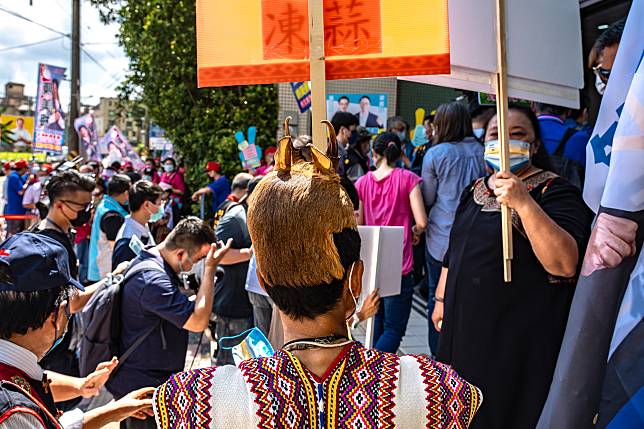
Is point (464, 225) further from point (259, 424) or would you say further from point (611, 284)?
point (259, 424)

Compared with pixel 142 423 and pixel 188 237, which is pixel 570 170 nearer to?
pixel 188 237

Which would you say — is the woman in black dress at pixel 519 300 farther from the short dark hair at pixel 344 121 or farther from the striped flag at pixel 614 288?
the short dark hair at pixel 344 121

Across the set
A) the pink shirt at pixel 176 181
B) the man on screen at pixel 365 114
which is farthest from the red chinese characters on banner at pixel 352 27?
the pink shirt at pixel 176 181

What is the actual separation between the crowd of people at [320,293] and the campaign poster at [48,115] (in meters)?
11.0

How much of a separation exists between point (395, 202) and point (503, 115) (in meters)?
2.45

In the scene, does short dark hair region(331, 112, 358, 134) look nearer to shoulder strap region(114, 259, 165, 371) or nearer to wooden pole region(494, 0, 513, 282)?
shoulder strap region(114, 259, 165, 371)

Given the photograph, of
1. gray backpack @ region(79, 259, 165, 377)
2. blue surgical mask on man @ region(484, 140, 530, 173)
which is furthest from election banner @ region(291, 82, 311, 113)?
blue surgical mask on man @ region(484, 140, 530, 173)

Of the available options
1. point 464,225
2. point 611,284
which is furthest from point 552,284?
point 611,284

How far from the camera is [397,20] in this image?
1922 millimetres

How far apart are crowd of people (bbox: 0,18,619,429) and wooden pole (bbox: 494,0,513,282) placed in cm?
8

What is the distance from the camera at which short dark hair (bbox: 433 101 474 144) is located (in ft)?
14.6

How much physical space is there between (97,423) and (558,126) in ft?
10.4

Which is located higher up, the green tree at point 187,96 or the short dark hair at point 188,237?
the green tree at point 187,96

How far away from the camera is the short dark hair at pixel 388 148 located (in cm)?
464
